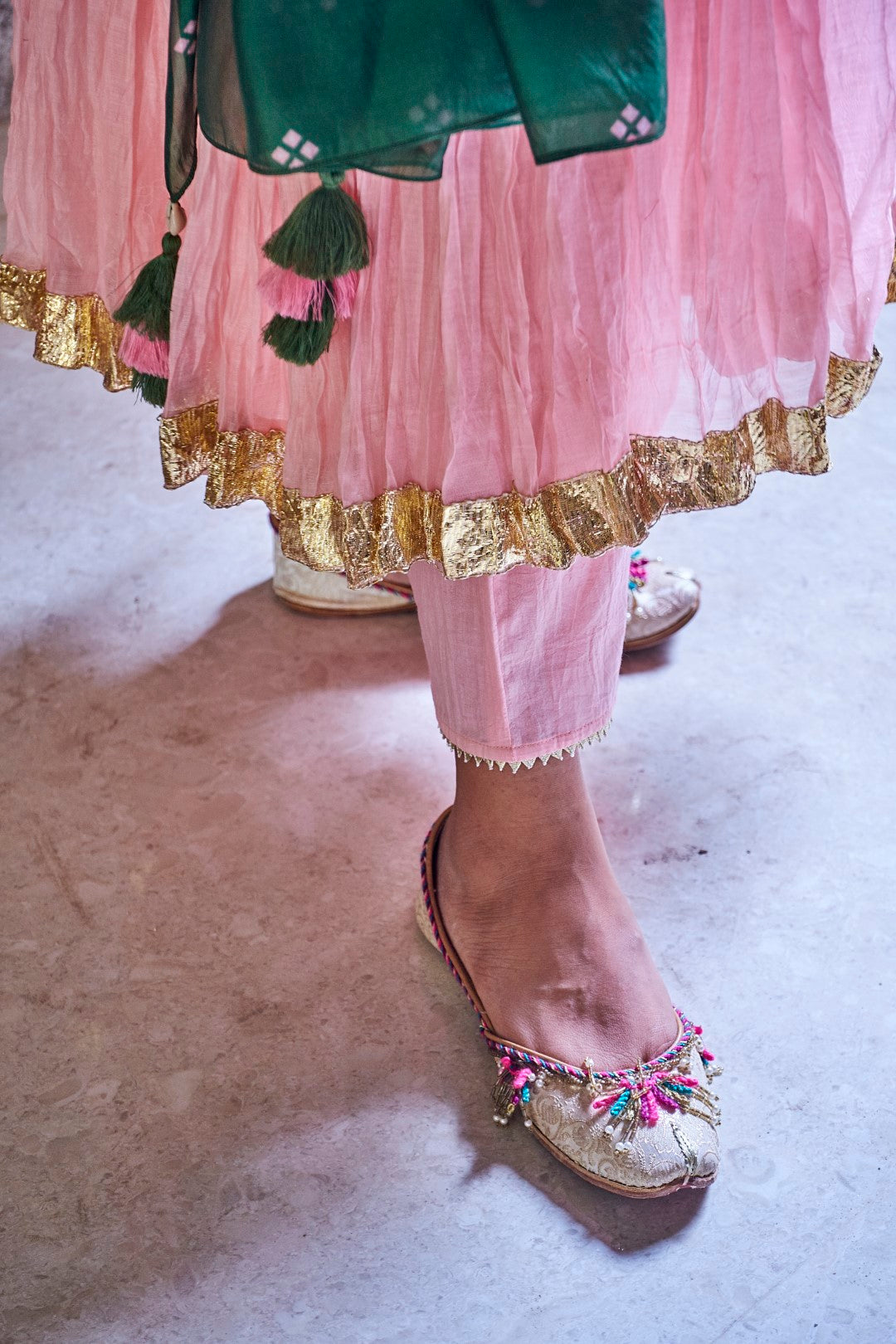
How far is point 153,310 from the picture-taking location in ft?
2.31

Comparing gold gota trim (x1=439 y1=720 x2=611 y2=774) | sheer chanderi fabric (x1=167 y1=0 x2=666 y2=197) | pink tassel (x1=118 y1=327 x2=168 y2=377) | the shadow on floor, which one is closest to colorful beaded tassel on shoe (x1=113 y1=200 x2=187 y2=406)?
pink tassel (x1=118 y1=327 x2=168 y2=377)

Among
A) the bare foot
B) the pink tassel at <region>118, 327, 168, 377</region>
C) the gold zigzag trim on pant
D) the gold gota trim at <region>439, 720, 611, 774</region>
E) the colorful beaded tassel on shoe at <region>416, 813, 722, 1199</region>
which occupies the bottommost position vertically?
the colorful beaded tassel on shoe at <region>416, 813, 722, 1199</region>

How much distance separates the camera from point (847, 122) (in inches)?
26.1

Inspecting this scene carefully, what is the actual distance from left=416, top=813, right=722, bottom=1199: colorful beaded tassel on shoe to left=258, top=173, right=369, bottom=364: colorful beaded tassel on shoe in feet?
1.70

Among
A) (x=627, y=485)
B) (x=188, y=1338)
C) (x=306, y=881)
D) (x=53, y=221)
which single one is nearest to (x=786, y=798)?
(x=306, y=881)

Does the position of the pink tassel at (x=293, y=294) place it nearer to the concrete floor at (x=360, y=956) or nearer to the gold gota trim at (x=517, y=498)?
the gold gota trim at (x=517, y=498)

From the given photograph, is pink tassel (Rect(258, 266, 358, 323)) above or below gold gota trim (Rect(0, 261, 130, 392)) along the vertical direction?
above

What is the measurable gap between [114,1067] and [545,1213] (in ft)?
1.08

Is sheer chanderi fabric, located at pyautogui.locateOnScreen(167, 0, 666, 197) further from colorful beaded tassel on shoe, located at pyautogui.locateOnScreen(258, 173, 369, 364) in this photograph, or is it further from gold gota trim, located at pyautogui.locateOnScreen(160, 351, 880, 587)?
gold gota trim, located at pyautogui.locateOnScreen(160, 351, 880, 587)

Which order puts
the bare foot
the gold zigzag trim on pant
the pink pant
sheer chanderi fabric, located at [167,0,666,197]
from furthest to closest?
the bare foot → the pink pant → the gold zigzag trim on pant → sheer chanderi fabric, located at [167,0,666,197]

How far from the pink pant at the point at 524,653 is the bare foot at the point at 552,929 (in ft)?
0.18

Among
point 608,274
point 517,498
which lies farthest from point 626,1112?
point 608,274

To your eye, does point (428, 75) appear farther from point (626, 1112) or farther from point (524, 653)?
point (626, 1112)

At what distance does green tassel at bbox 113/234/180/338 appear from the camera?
698mm
